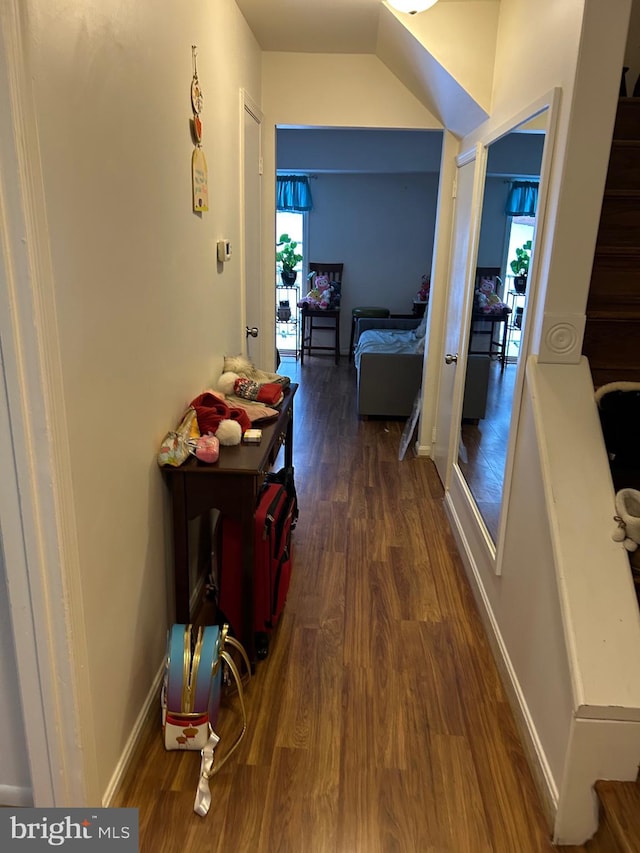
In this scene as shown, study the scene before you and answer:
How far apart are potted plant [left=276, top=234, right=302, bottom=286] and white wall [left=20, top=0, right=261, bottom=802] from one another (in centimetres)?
577

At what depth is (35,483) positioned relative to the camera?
4.02 feet

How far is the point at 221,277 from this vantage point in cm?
272

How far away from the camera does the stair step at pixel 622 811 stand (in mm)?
1378

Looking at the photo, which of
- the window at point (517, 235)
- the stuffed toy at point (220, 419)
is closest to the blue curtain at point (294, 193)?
the window at point (517, 235)

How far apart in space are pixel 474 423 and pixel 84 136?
2229mm

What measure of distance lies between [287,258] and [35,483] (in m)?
7.33

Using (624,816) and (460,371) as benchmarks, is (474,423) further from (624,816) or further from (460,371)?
(624,816)

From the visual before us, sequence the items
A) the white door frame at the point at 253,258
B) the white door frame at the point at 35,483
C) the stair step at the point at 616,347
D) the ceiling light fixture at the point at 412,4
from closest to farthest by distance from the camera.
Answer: the white door frame at the point at 35,483, the stair step at the point at 616,347, the ceiling light fixture at the point at 412,4, the white door frame at the point at 253,258

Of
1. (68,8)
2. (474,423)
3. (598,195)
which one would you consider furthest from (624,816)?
(68,8)

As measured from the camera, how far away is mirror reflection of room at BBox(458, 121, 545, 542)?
226cm

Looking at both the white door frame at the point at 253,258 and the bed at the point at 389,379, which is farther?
the bed at the point at 389,379

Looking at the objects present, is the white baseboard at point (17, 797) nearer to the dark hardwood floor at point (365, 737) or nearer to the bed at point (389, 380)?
the dark hardwood floor at point (365, 737)

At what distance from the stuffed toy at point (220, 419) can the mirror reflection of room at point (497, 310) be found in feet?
3.30

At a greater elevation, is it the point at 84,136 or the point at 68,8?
the point at 68,8
